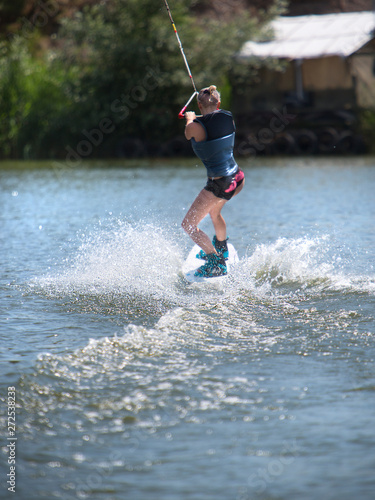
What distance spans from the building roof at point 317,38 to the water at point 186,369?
21871 millimetres

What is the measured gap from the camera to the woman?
729 centimetres

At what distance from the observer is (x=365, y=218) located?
473 inches

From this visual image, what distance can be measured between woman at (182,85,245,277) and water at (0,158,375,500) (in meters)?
0.31

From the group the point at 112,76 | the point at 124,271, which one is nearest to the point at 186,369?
the point at 124,271

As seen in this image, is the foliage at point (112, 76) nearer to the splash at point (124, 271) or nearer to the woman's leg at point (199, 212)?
the splash at point (124, 271)

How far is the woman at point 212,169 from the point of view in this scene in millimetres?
7285

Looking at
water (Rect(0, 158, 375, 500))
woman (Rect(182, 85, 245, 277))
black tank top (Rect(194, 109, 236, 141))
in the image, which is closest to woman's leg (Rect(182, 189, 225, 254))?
woman (Rect(182, 85, 245, 277))

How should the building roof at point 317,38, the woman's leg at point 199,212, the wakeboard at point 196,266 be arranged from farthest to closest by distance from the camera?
the building roof at point 317,38 < the woman's leg at point 199,212 < the wakeboard at point 196,266

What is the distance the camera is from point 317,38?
32531mm

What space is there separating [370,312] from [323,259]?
2324mm

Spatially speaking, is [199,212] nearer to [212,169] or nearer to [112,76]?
[212,169]

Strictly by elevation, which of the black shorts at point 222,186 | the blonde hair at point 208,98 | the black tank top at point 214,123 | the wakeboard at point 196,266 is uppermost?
the blonde hair at point 208,98

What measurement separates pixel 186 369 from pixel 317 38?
1172 inches

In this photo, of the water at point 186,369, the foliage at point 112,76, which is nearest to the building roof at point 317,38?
the foliage at point 112,76
